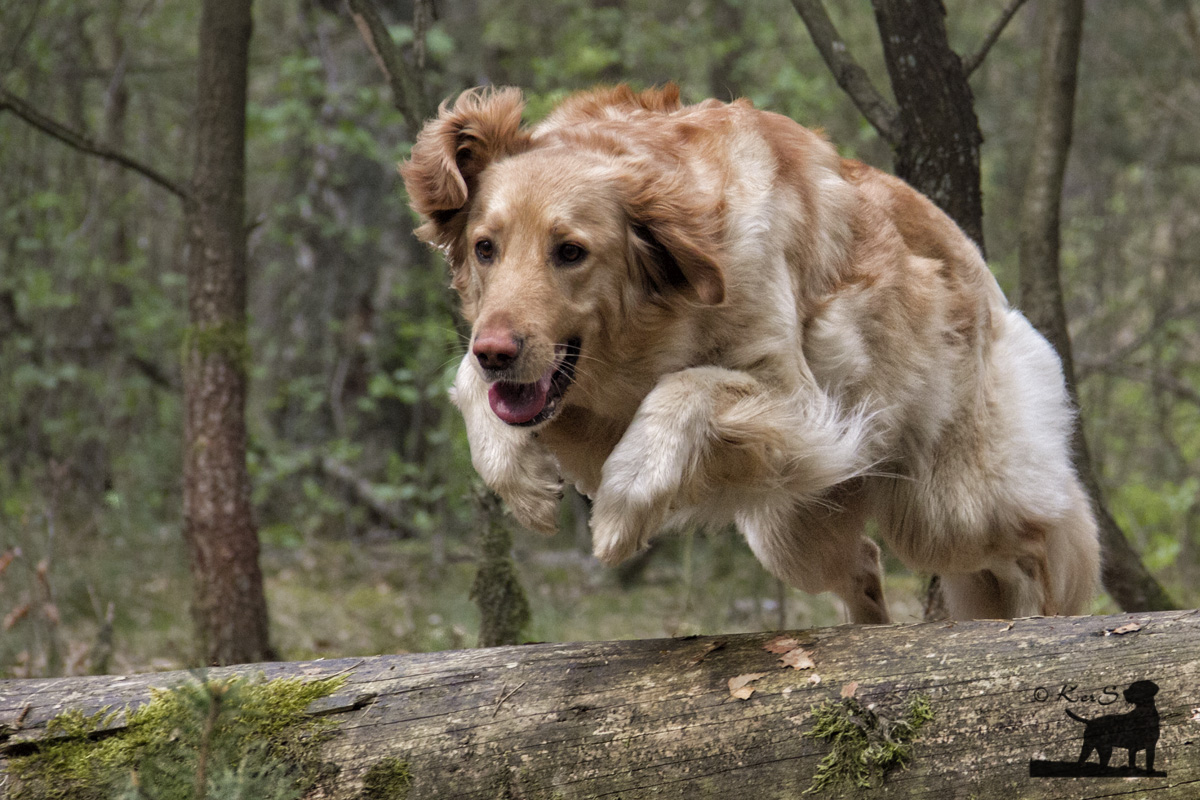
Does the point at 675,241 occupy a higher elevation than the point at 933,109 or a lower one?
lower

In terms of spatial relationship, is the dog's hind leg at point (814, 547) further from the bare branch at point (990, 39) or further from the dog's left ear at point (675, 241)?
the bare branch at point (990, 39)

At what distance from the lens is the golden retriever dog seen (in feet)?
10.4

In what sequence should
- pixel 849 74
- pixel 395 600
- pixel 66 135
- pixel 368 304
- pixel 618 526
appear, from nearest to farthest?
pixel 618 526
pixel 849 74
pixel 66 135
pixel 395 600
pixel 368 304

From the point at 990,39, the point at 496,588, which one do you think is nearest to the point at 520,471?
the point at 496,588

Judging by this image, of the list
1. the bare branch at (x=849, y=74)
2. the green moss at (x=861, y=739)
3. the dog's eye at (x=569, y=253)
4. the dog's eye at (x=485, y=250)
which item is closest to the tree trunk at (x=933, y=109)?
the bare branch at (x=849, y=74)

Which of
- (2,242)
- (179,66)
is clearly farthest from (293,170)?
(2,242)

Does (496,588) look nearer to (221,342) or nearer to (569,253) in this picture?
(221,342)

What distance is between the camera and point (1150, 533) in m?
9.82

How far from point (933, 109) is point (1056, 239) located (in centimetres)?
106

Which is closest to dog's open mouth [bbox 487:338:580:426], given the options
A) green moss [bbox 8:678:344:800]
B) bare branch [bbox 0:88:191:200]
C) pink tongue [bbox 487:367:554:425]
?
pink tongue [bbox 487:367:554:425]

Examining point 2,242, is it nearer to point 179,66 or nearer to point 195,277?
point 179,66

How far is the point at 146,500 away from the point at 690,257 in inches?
316

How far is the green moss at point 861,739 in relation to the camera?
8.41ft

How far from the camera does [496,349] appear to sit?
9.59 ft
